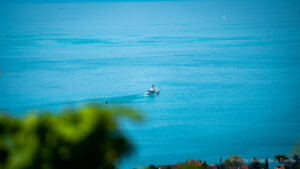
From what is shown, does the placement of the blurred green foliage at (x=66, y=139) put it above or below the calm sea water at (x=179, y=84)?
below

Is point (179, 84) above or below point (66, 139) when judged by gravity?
above

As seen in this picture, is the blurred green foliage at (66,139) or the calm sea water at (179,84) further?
the calm sea water at (179,84)

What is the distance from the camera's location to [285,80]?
97.1ft

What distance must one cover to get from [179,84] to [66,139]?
26.1m

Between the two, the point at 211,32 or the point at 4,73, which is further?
the point at 211,32

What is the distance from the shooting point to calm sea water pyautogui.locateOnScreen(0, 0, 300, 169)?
62.2ft

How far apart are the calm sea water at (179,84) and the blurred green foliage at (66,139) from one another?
8824 millimetres

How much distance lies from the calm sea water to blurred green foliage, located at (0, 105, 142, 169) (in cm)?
882

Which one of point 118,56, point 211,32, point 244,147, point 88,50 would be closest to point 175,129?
point 244,147

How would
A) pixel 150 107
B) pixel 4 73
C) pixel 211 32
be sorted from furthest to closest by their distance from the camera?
pixel 211 32 < pixel 4 73 < pixel 150 107

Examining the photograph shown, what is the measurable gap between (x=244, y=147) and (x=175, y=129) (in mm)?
3412

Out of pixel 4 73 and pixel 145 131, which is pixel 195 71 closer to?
pixel 145 131

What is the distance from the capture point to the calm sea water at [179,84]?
18969 mm

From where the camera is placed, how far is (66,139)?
3.40 ft
